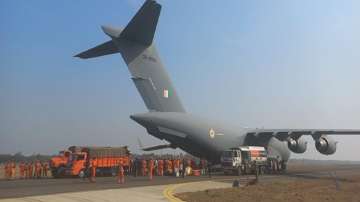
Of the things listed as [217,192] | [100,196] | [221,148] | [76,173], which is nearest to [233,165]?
[221,148]

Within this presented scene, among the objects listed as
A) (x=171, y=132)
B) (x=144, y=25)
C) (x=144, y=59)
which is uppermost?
(x=144, y=25)

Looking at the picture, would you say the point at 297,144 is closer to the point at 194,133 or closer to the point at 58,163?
the point at 194,133

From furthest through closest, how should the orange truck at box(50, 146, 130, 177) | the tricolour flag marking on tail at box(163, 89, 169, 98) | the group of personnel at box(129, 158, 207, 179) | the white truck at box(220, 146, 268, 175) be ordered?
the group of personnel at box(129, 158, 207, 179) < the white truck at box(220, 146, 268, 175) < the orange truck at box(50, 146, 130, 177) < the tricolour flag marking on tail at box(163, 89, 169, 98)

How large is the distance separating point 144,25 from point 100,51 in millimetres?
4376

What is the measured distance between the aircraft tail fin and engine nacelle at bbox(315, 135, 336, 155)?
434 inches

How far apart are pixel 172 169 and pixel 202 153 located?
319 centimetres

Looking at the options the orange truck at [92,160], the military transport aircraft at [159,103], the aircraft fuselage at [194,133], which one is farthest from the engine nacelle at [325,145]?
the orange truck at [92,160]

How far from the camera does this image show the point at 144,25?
22250mm

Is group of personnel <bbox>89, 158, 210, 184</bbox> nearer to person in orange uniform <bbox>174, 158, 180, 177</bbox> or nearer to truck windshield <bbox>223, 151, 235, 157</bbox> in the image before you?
person in orange uniform <bbox>174, 158, 180, 177</bbox>

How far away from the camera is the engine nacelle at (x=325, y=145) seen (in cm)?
3197

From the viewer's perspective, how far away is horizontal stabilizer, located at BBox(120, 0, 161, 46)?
20688 millimetres

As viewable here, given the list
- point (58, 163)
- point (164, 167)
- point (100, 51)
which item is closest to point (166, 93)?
point (100, 51)

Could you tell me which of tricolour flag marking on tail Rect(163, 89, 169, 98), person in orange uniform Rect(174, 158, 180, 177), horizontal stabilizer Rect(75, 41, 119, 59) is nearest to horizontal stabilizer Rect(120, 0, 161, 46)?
horizontal stabilizer Rect(75, 41, 119, 59)

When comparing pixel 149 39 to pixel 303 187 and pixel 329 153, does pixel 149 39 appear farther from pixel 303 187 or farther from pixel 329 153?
pixel 329 153
